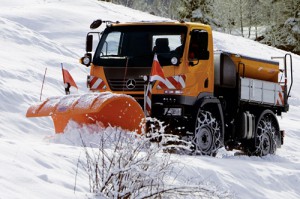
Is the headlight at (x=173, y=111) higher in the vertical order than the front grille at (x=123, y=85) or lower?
lower

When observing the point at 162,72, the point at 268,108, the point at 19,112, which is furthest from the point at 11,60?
the point at 162,72

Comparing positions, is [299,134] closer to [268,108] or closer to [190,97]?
[268,108]

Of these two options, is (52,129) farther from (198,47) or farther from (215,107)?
(198,47)

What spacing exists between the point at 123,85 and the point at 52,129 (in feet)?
8.68

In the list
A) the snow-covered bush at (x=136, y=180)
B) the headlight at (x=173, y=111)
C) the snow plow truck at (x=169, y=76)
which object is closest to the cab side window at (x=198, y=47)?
the snow plow truck at (x=169, y=76)

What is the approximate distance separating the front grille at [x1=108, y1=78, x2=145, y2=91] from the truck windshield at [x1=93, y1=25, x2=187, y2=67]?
28 centimetres

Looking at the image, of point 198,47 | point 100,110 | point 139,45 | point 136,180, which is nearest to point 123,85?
point 139,45

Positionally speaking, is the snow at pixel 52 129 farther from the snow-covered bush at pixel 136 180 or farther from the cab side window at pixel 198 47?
the cab side window at pixel 198 47

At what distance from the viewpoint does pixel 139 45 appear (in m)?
12.0

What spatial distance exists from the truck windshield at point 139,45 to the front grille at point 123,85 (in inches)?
10.9

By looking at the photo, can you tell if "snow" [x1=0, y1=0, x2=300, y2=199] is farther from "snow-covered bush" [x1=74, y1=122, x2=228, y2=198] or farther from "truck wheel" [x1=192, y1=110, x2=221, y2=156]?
"truck wheel" [x1=192, y1=110, x2=221, y2=156]

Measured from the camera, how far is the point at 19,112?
14250mm

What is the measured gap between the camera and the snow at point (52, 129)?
6.77 meters

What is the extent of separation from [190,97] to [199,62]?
0.64m
